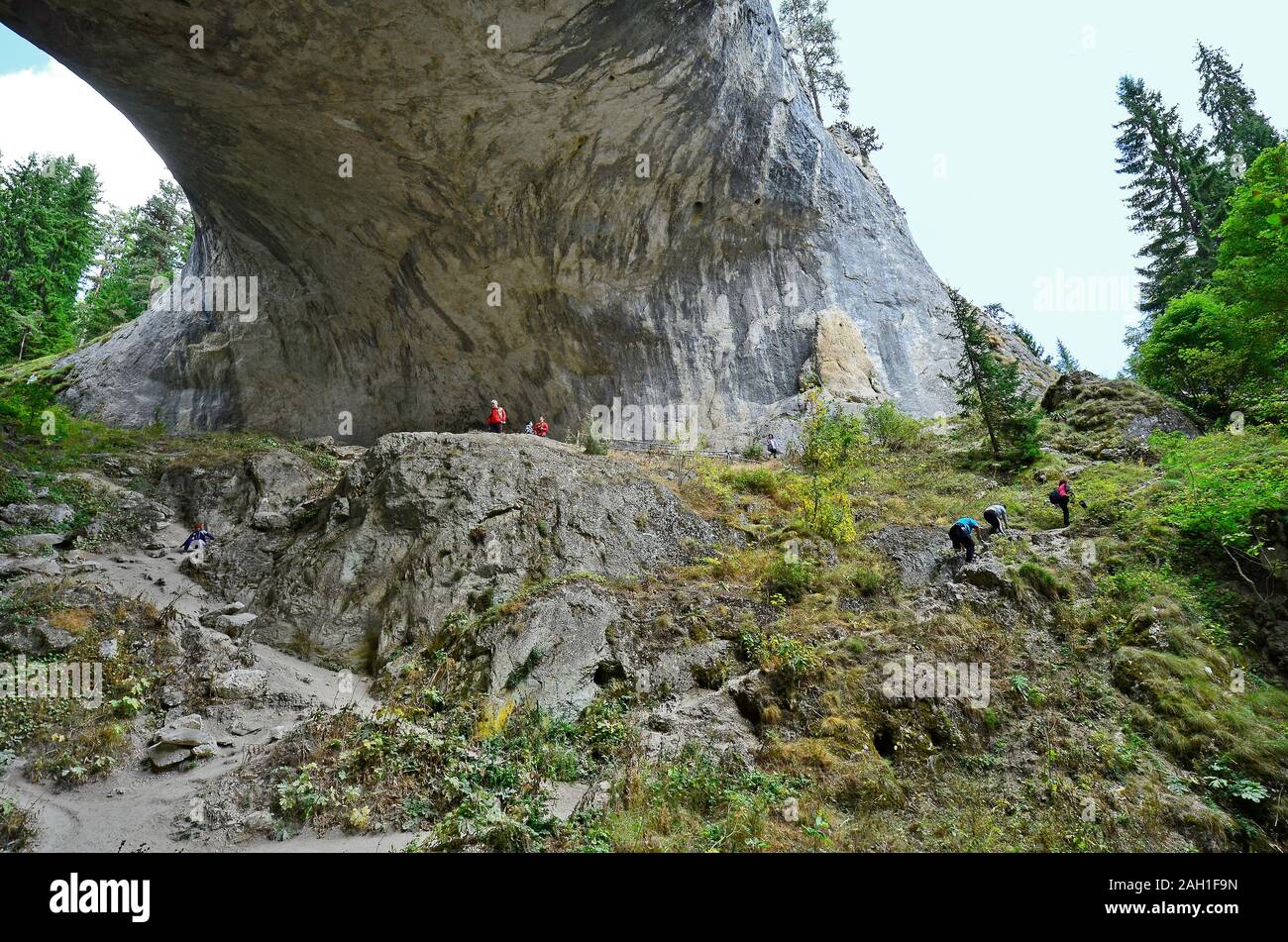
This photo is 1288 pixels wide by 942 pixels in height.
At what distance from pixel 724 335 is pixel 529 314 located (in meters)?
7.30

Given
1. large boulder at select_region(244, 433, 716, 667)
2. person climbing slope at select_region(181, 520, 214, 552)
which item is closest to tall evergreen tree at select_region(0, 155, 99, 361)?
person climbing slope at select_region(181, 520, 214, 552)

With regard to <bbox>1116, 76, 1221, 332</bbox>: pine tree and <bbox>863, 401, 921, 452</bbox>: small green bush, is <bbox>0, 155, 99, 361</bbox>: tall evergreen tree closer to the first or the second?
<bbox>863, 401, 921, 452</bbox>: small green bush

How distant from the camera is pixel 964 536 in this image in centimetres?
1198

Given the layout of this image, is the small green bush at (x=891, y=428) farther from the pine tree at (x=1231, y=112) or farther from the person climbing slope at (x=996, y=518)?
the pine tree at (x=1231, y=112)

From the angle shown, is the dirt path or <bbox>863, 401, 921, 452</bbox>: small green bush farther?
<bbox>863, 401, 921, 452</bbox>: small green bush

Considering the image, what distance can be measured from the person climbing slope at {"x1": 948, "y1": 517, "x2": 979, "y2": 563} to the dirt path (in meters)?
10.2

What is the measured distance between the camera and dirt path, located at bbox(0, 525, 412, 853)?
599 centimetres

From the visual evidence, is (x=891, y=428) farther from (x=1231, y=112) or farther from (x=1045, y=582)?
(x=1231, y=112)

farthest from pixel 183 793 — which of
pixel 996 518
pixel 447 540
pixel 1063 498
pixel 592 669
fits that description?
pixel 1063 498

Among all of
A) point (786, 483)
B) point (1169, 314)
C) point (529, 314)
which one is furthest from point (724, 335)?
point (1169, 314)

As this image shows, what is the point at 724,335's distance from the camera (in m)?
24.3

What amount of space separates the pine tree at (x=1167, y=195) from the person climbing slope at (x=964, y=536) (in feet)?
70.6
